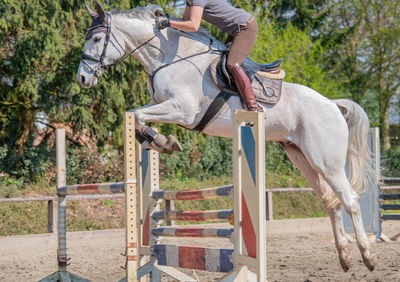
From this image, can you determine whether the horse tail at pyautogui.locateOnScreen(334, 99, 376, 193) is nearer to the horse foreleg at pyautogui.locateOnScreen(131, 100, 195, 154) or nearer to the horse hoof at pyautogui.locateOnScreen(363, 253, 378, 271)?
the horse hoof at pyautogui.locateOnScreen(363, 253, 378, 271)

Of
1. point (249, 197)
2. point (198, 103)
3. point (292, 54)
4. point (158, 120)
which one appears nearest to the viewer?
Result: point (249, 197)

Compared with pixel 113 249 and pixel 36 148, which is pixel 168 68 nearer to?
pixel 113 249

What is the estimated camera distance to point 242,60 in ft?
14.7

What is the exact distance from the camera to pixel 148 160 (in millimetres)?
4602

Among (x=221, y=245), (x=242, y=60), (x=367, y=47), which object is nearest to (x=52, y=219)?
(x=221, y=245)

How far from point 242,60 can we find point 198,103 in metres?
0.49

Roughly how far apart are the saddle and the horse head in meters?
0.60

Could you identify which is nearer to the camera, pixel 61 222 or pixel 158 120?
pixel 158 120

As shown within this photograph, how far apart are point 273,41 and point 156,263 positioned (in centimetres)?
1343

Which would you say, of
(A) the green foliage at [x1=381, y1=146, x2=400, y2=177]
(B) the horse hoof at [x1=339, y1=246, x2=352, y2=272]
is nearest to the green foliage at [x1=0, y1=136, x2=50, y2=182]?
(B) the horse hoof at [x1=339, y1=246, x2=352, y2=272]

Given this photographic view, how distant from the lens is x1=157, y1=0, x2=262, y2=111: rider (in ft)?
14.2

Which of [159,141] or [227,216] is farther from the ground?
[159,141]

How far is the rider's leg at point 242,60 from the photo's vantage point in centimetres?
438

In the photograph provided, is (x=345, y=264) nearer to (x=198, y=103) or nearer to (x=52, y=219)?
(x=198, y=103)
